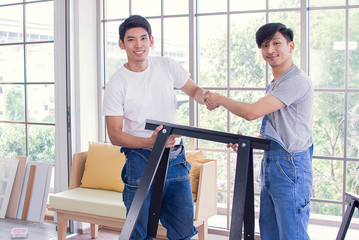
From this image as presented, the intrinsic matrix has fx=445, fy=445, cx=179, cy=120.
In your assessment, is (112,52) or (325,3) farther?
(112,52)

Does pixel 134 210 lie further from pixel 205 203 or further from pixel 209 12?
pixel 209 12

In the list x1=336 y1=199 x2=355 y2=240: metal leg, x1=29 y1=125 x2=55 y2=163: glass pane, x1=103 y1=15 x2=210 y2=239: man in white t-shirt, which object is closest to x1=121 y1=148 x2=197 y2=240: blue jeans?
x1=103 y1=15 x2=210 y2=239: man in white t-shirt

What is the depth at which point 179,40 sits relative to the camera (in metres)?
3.94

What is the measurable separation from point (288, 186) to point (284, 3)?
1.96 metres

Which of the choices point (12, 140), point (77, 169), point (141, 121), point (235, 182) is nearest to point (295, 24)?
point (141, 121)

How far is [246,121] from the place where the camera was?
3.73 m

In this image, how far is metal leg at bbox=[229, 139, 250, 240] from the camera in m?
1.83

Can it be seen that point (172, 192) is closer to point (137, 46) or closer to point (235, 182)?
point (235, 182)

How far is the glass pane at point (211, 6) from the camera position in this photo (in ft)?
12.3

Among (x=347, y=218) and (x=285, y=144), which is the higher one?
(x=285, y=144)

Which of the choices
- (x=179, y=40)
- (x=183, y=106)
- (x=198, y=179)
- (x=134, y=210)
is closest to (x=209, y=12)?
(x=179, y=40)

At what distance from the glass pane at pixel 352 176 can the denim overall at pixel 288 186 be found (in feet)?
4.73

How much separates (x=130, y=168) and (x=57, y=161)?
194 centimetres

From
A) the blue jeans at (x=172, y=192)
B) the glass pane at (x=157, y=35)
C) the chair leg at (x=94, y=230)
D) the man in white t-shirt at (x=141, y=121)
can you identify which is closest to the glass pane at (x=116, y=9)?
the glass pane at (x=157, y=35)
